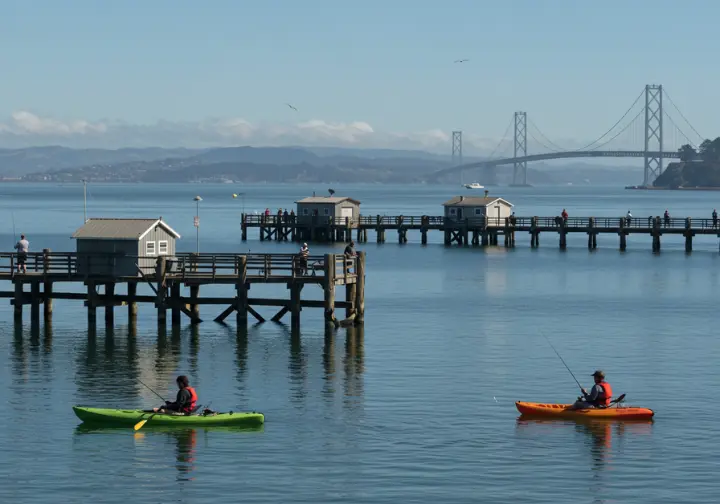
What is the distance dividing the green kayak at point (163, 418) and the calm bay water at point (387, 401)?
403 mm

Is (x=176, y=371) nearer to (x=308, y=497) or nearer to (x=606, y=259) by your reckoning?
(x=308, y=497)

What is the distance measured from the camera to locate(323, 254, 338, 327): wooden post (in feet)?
171

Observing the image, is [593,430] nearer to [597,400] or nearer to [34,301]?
[597,400]

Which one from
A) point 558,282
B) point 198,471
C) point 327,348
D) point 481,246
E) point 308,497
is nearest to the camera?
point 308,497

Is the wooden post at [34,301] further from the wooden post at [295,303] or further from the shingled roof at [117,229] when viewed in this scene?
the wooden post at [295,303]

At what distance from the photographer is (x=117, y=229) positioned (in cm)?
5406

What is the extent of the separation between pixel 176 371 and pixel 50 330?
11.8 m

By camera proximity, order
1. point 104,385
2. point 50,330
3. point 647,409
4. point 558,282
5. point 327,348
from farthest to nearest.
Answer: point 558,282 → point 50,330 → point 327,348 → point 104,385 → point 647,409

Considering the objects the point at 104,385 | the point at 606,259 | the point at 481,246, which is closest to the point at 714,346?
the point at 104,385

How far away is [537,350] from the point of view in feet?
168

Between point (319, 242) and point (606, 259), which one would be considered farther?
point (319, 242)

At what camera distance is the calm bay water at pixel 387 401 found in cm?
3133

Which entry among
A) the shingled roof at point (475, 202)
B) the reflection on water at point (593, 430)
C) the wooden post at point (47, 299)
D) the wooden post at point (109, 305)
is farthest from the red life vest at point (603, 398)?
the shingled roof at point (475, 202)

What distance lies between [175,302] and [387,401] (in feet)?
55.5
